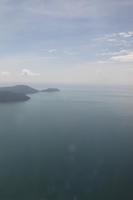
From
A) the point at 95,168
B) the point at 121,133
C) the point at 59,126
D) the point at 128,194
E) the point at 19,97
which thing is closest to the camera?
the point at 128,194

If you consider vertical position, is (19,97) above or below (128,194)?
above

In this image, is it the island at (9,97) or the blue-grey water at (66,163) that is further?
the island at (9,97)

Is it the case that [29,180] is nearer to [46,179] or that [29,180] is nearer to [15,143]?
[46,179]

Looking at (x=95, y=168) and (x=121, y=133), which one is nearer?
(x=95, y=168)

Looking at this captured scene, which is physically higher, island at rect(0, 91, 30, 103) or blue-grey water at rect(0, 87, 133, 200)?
island at rect(0, 91, 30, 103)

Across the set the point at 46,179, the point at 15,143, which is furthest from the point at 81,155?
the point at 15,143

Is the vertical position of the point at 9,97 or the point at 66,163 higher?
the point at 9,97

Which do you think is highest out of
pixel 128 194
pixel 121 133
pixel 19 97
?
pixel 19 97

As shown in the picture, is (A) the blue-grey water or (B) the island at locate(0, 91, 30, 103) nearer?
(A) the blue-grey water

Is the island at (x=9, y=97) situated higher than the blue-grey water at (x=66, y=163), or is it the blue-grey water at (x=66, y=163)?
the island at (x=9, y=97)

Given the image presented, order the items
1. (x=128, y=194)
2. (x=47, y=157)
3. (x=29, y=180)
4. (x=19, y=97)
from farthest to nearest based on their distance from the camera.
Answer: (x=19, y=97) → (x=47, y=157) → (x=29, y=180) → (x=128, y=194)

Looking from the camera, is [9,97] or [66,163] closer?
[66,163]
